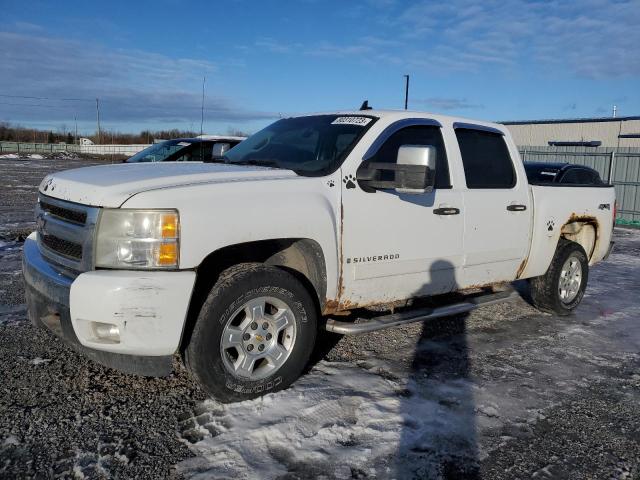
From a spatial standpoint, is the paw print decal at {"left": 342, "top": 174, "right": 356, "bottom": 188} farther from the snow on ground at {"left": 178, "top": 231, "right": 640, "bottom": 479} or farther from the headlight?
the snow on ground at {"left": 178, "top": 231, "right": 640, "bottom": 479}

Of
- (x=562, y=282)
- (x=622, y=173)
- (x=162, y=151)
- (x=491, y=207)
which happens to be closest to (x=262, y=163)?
(x=491, y=207)

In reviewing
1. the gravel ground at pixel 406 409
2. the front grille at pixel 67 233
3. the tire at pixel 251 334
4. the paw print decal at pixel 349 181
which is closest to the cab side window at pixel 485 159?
the paw print decal at pixel 349 181

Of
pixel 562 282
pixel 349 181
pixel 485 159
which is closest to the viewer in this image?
pixel 349 181

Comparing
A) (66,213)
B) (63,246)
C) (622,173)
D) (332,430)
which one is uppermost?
(622,173)

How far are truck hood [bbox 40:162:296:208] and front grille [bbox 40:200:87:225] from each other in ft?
0.23

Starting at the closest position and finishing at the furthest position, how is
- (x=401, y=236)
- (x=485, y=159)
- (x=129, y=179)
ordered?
(x=129, y=179), (x=401, y=236), (x=485, y=159)

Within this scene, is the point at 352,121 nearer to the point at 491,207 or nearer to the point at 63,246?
the point at 491,207

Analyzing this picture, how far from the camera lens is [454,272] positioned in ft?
15.5

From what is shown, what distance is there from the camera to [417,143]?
4.57 meters

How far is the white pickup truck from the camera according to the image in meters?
3.14

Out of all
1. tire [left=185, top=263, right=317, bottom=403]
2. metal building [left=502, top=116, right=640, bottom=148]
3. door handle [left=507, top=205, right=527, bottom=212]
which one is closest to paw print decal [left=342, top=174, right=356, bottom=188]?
tire [left=185, top=263, right=317, bottom=403]

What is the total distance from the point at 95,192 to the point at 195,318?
3.17 feet

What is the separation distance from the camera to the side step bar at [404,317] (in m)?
4.00

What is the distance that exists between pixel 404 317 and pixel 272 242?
1.28 m
